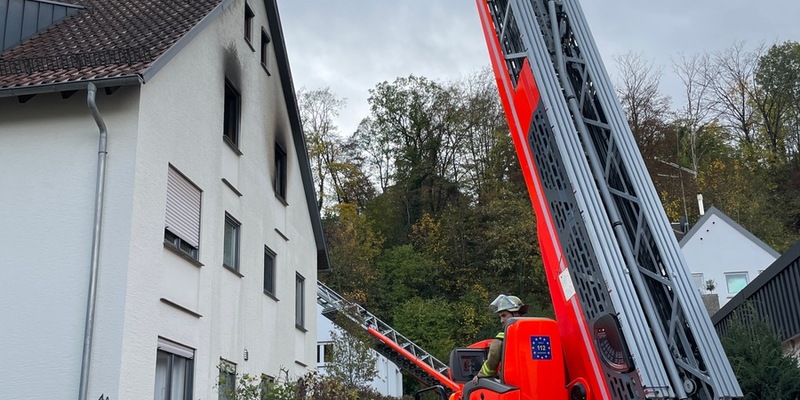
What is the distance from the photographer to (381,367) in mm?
40531

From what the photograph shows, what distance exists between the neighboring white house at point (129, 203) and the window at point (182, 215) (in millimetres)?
37

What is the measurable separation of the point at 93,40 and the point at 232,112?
3.47 meters

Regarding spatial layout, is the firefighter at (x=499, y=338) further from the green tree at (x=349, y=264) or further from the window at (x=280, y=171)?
the green tree at (x=349, y=264)

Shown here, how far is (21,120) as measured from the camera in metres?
11.8

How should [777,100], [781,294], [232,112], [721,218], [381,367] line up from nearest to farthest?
[781,294] < [232,112] < [721,218] < [381,367] < [777,100]

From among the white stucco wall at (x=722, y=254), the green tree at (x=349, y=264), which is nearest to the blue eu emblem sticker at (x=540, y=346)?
the white stucco wall at (x=722, y=254)

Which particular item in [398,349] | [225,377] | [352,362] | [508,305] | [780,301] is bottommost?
[508,305]

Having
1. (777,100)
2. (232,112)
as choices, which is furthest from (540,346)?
(777,100)

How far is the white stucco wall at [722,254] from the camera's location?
3709 centimetres

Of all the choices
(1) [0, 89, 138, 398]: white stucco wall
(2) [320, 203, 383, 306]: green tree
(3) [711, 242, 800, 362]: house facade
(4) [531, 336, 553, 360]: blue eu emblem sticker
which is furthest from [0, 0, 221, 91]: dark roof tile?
(2) [320, 203, 383, 306]: green tree

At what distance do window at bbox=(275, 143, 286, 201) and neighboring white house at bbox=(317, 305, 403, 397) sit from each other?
21.2 m

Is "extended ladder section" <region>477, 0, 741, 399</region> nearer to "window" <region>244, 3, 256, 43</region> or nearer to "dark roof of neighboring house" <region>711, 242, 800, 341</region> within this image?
"dark roof of neighboring house" <region>711, 242, 800, 341</region>

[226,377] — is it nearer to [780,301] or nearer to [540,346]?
[540,346]

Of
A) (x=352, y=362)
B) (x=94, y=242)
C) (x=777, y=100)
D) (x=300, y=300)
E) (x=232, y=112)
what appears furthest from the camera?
(x=777, y=100)
